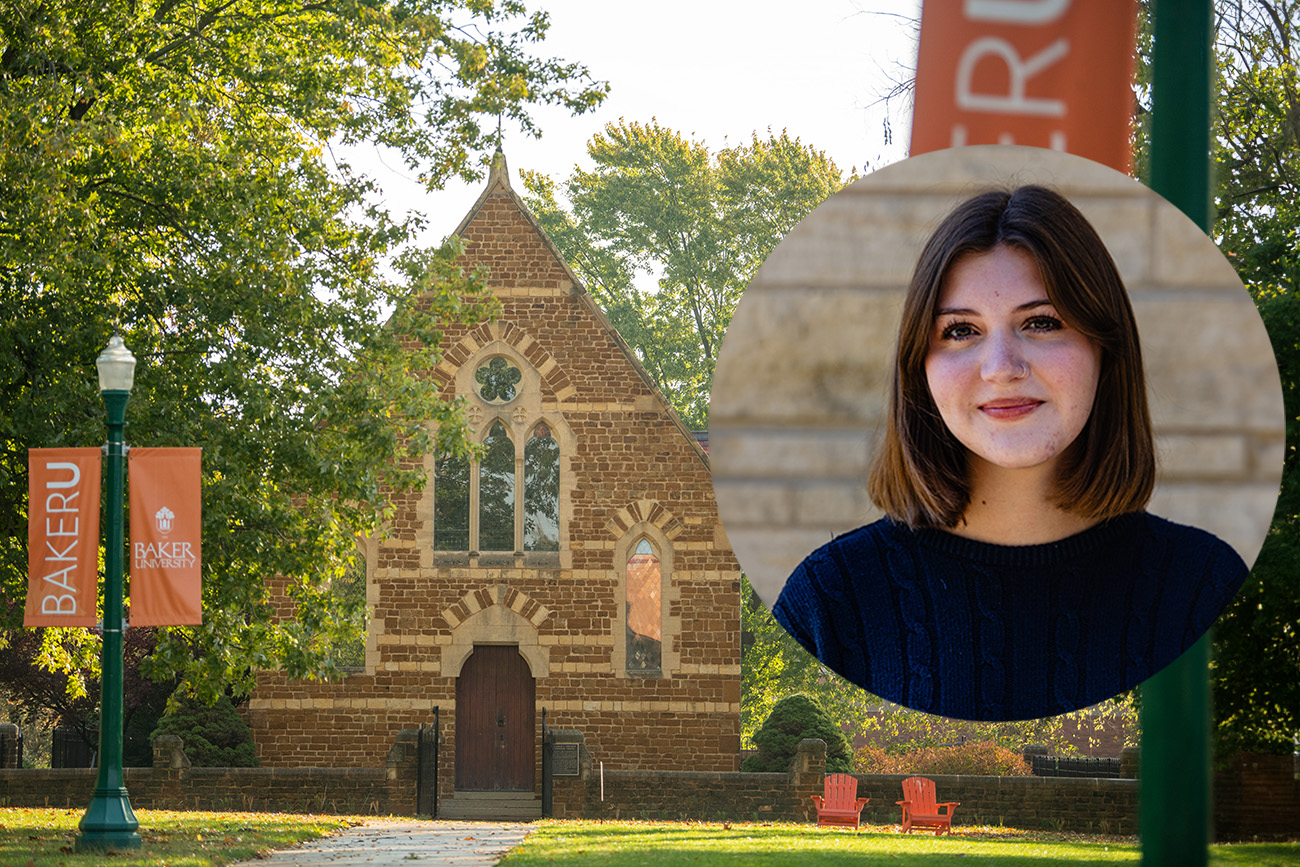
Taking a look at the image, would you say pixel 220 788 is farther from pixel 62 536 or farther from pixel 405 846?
pixel 62 536

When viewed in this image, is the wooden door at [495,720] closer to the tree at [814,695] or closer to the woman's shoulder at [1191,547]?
the tree at [814,695]

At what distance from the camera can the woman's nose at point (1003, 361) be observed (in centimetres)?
163

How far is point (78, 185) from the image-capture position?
50.4 feet

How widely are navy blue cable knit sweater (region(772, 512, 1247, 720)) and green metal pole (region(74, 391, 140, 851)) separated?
13601mm

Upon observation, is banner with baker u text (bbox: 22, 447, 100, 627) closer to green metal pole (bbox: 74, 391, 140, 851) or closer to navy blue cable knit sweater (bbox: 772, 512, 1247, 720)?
green metal pole (bbox: 74, 391, 140, 851)

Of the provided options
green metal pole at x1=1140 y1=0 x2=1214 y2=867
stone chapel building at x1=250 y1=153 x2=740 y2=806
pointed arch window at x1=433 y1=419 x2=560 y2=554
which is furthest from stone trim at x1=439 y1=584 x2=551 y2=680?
green metal pole at x1=1140 y1=0 x2=1214 y2=867

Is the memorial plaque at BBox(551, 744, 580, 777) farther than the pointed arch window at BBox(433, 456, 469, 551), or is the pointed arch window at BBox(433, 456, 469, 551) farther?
the pointed arch window at BBox(433, 456, 469, 551)

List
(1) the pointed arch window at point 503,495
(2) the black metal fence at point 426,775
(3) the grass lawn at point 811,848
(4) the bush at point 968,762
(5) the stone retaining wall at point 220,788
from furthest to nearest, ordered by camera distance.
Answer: (4) the bush at point 968,762, (1) the pointed arch window at point 503,495, (2) the black metal fence at point 426,775, (5) the stone retaining wall at point 220,788, (3) the grass lawn at point 811,848

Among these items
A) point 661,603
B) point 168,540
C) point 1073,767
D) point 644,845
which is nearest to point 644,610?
point 661,603

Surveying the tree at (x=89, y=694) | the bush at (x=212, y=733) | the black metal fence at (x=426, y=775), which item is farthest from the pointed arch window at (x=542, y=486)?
the tree at (x=89, y=694)

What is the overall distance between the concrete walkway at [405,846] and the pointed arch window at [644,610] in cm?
543

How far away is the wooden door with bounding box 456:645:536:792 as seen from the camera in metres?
24.4

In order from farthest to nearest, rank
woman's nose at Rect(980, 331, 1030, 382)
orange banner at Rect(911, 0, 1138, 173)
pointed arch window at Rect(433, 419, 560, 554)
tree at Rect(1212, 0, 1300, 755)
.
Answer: pointed arch window at Rect(433, 419, 560, 554)
tree at Rect(1212, 0, 1300, 755)
orange banner at Rect(911, 0, 1138, 173)
woman's nose at Rect(980, 331, 1030, 382)

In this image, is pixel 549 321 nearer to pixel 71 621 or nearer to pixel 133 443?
pixel 133 443
